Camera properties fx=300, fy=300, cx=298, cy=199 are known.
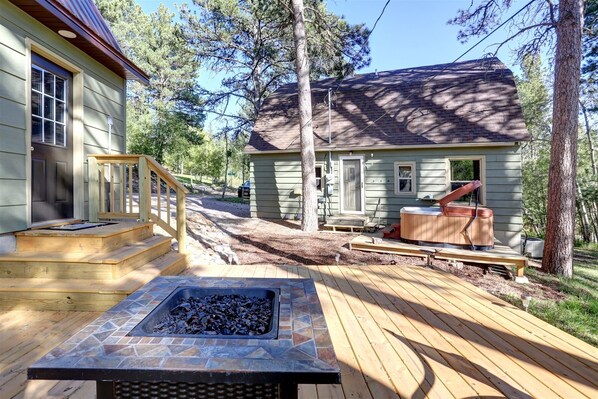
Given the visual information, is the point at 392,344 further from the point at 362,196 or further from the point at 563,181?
the point at 362,196

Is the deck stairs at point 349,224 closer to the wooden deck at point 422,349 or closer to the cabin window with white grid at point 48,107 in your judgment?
the wooden deck at point 422,349

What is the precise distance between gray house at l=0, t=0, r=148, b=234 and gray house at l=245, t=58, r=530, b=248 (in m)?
5.56

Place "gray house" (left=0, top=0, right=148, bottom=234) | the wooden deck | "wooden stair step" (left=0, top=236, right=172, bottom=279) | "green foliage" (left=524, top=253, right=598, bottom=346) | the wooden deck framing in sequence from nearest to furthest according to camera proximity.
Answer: the wooden deck → "wooden stair step" (left=0, top=236, right=172, bottom=279) → "gray house" (left=0, top=0, right=148, bottom=234) → "green foliage" (left=524, top=253, right=598, bottom=346) → the wooden deck framing

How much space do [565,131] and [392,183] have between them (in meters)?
3.94

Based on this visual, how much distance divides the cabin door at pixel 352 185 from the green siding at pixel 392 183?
151 mm

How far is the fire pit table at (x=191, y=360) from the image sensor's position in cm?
116

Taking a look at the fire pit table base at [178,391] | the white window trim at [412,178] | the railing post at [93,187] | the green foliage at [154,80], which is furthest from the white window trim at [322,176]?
the fire pit table base at [178,391]

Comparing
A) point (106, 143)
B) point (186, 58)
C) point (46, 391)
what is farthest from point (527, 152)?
point (46, 391)

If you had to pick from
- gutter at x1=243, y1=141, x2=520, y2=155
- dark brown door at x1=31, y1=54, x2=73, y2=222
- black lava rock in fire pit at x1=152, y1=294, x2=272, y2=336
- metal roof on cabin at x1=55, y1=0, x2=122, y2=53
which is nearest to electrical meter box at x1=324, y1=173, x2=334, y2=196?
gutter at x1=243, y1=141, x2=520, y2=155

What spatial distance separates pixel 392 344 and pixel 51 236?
3409 mm

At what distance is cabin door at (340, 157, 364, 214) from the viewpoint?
872 cm

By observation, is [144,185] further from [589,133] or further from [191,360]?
[589,133]

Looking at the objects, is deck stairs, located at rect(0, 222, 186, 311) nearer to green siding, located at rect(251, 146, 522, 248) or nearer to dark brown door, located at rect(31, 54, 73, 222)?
dark brown door, located at rect(31, 54, 73, 222)

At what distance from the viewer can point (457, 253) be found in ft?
16.6
